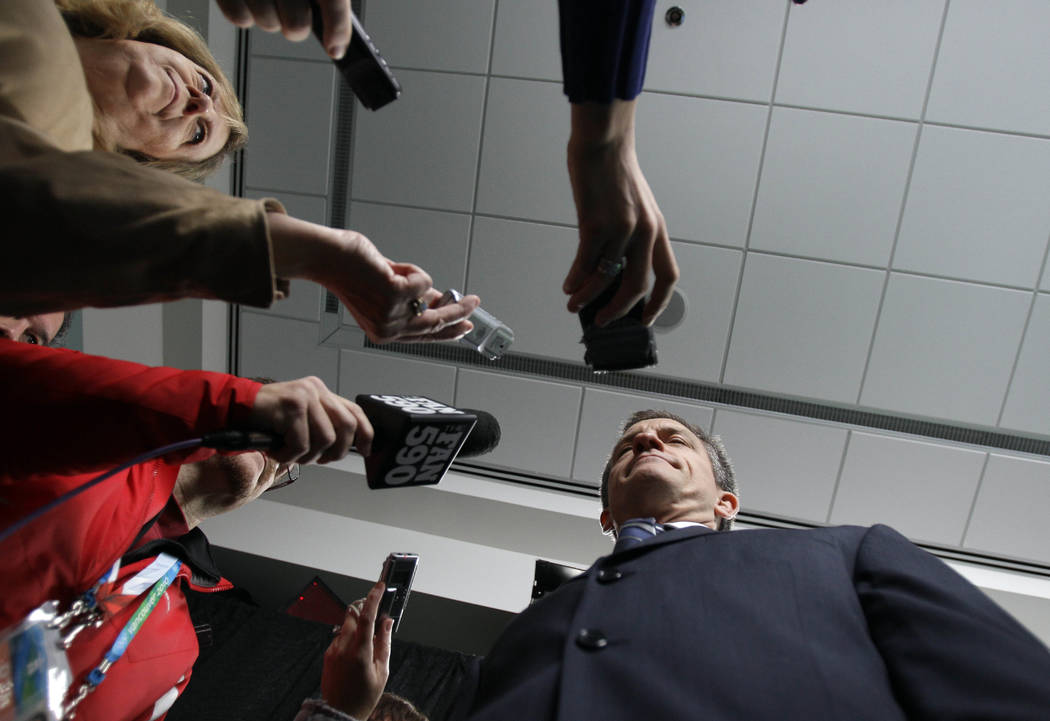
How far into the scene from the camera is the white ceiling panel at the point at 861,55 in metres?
2.54

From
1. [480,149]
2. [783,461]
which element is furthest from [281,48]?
[783,461]

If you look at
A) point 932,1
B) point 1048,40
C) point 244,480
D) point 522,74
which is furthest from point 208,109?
point 1048,40

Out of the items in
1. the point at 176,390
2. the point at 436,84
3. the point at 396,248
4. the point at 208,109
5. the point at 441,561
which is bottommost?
the point at 441,561

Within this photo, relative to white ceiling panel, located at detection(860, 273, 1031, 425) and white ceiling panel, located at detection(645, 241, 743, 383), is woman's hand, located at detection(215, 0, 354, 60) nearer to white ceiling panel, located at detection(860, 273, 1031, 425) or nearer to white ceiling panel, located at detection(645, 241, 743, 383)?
white ceiling panel, located at detection(645, 241, 743, 383)

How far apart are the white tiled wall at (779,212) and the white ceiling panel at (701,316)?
1 centimetres

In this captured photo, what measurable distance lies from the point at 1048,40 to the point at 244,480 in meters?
3.82

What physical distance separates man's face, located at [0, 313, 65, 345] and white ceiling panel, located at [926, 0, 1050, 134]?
3.55 metres

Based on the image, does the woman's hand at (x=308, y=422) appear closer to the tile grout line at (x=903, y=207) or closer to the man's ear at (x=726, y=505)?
the man's ear at (x=726, y=505)

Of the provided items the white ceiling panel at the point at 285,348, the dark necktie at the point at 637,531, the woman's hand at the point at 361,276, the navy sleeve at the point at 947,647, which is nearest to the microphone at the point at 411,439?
the woman's hand at the point at 361,276

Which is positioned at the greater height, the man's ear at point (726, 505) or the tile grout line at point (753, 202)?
the tile grout line at point (753, 202)

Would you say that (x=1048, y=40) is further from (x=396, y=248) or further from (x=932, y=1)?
(x=396, y=248)

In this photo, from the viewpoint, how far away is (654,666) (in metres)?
0.99

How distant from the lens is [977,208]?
2.65 metres

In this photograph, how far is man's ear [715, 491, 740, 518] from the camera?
6.17ft
